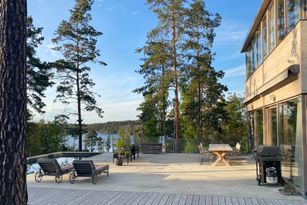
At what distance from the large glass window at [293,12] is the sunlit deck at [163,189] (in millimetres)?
4038

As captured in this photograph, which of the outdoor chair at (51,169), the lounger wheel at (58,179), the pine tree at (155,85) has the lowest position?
the lounger wheel at (58,179)

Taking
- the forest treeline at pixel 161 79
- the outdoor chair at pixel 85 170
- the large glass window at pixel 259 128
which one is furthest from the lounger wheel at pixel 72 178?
the forest treeline at pixel 161 79

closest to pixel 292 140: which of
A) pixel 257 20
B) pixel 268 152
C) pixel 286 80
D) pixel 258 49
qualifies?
pixel 268 152

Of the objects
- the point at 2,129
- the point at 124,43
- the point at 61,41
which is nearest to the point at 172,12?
the point at 124,43

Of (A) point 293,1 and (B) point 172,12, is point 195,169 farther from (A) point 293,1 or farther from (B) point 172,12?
(B) point 172,12

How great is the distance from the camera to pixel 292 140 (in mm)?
7836

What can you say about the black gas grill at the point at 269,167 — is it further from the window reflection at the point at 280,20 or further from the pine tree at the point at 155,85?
the pine tree at the point at 155,85

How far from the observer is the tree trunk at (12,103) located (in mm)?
2285

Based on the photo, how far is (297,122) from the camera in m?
7.25

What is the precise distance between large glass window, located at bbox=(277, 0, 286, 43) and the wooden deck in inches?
180

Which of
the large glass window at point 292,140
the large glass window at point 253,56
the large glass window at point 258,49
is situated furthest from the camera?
the large glass window at point 253,56

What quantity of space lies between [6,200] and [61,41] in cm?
2008

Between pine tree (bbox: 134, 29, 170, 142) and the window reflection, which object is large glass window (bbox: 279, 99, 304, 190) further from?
pine tree (bbox: 134, 29, 170, 142)

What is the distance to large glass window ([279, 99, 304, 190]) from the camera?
23.3 feet
